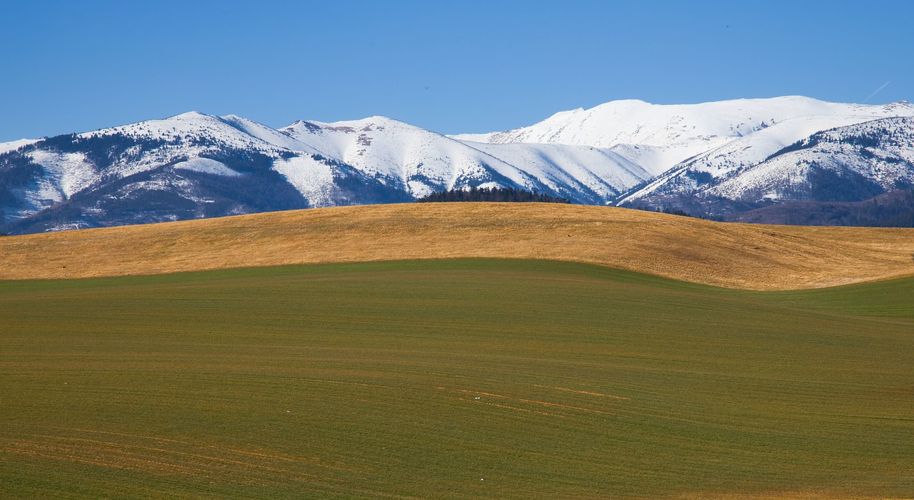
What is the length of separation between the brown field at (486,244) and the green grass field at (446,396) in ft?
50.2

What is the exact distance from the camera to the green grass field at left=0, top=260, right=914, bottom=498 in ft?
65.7

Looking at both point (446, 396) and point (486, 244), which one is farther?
point (486, 244)

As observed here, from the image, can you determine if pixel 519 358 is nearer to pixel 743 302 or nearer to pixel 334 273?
pixel 743 302

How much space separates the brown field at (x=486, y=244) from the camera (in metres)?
64.1

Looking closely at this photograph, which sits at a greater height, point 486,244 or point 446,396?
point 486,244

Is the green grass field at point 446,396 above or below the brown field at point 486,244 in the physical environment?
below

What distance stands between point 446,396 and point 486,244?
139ft

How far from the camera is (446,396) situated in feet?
87.2

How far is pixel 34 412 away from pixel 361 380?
27.5ft

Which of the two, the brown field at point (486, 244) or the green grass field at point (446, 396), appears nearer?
the green grass field at point (446, 396)

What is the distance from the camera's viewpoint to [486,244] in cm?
6875

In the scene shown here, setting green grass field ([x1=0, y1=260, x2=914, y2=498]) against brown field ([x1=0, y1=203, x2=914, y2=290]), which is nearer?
green grass field ([x1=0, y1=260, x2=914, y2=498])

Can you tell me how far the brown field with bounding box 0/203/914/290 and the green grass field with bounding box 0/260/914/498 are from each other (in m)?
15.3

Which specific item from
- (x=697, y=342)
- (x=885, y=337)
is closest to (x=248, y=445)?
(x=697, y=342)
